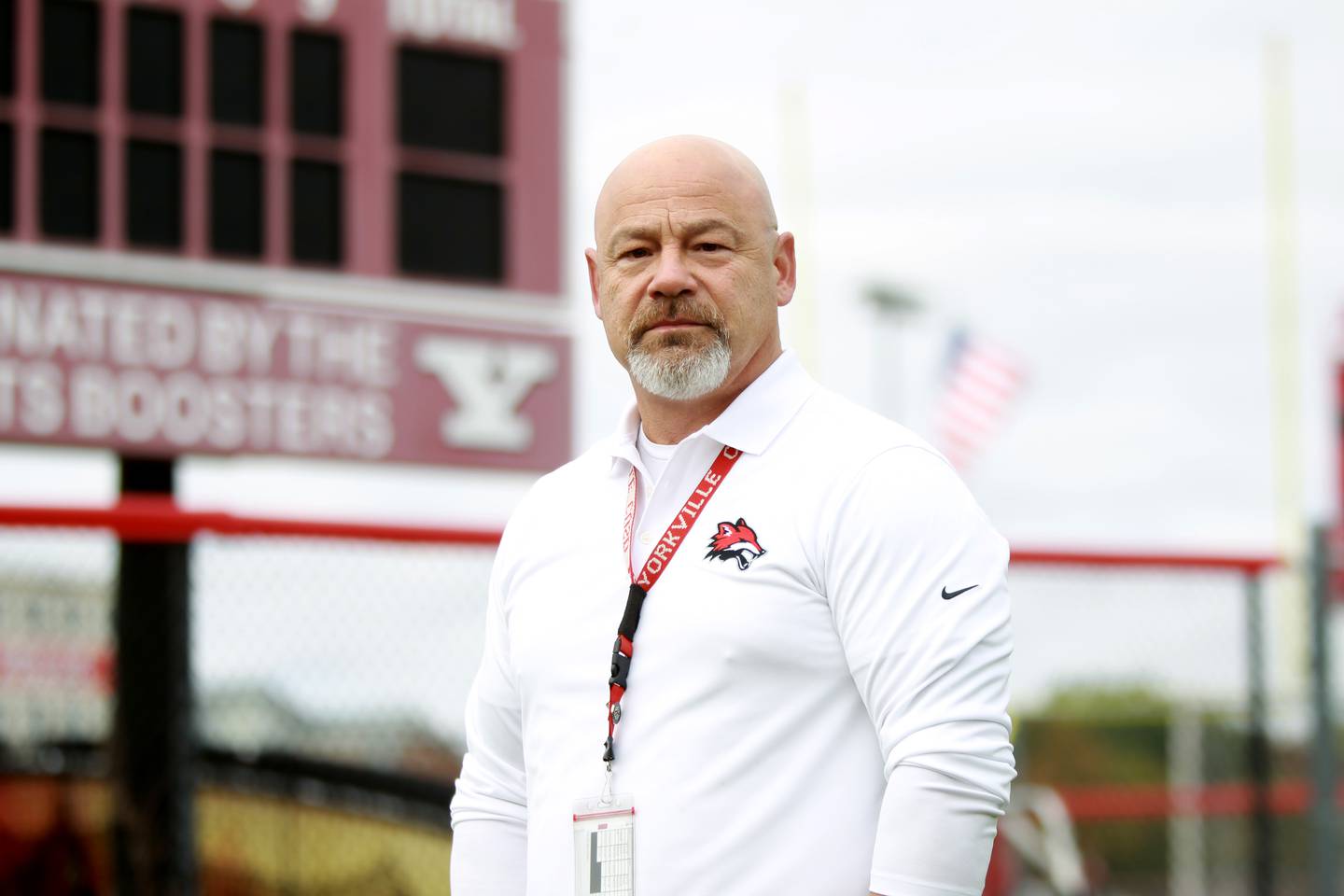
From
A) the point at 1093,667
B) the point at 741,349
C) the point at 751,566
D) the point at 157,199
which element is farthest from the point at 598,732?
the point at 157,199

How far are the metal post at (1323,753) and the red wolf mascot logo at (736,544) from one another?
114 inches

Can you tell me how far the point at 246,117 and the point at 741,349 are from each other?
5891 millimetres

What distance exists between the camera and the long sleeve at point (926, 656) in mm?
1714

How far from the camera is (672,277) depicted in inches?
75.7

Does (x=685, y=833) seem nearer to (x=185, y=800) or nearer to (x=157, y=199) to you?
(x=185, y=800)

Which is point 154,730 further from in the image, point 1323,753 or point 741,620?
point 1323,753

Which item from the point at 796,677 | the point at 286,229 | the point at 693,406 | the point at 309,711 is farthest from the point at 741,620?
the point at 286,229

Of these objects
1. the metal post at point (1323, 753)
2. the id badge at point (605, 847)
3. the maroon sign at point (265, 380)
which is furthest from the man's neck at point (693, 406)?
the maroon sign at point (265, 380)

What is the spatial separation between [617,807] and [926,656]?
1.25 ft

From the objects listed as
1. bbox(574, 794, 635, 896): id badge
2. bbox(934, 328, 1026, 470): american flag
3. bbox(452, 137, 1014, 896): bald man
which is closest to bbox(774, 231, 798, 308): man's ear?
bbox(452, 137, 1014, 896): bald man

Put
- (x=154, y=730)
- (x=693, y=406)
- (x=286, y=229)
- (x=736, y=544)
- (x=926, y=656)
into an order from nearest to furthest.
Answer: (x=926, y=656), (x=736, y=544), (x=693, y=406), (x=154, y=730), (x=286, y=229)

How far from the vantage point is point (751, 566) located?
1843mm

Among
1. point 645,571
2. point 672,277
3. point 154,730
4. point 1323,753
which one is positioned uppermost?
point 672,277

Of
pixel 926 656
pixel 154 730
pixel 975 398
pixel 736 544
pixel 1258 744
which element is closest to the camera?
pixel 926 656
